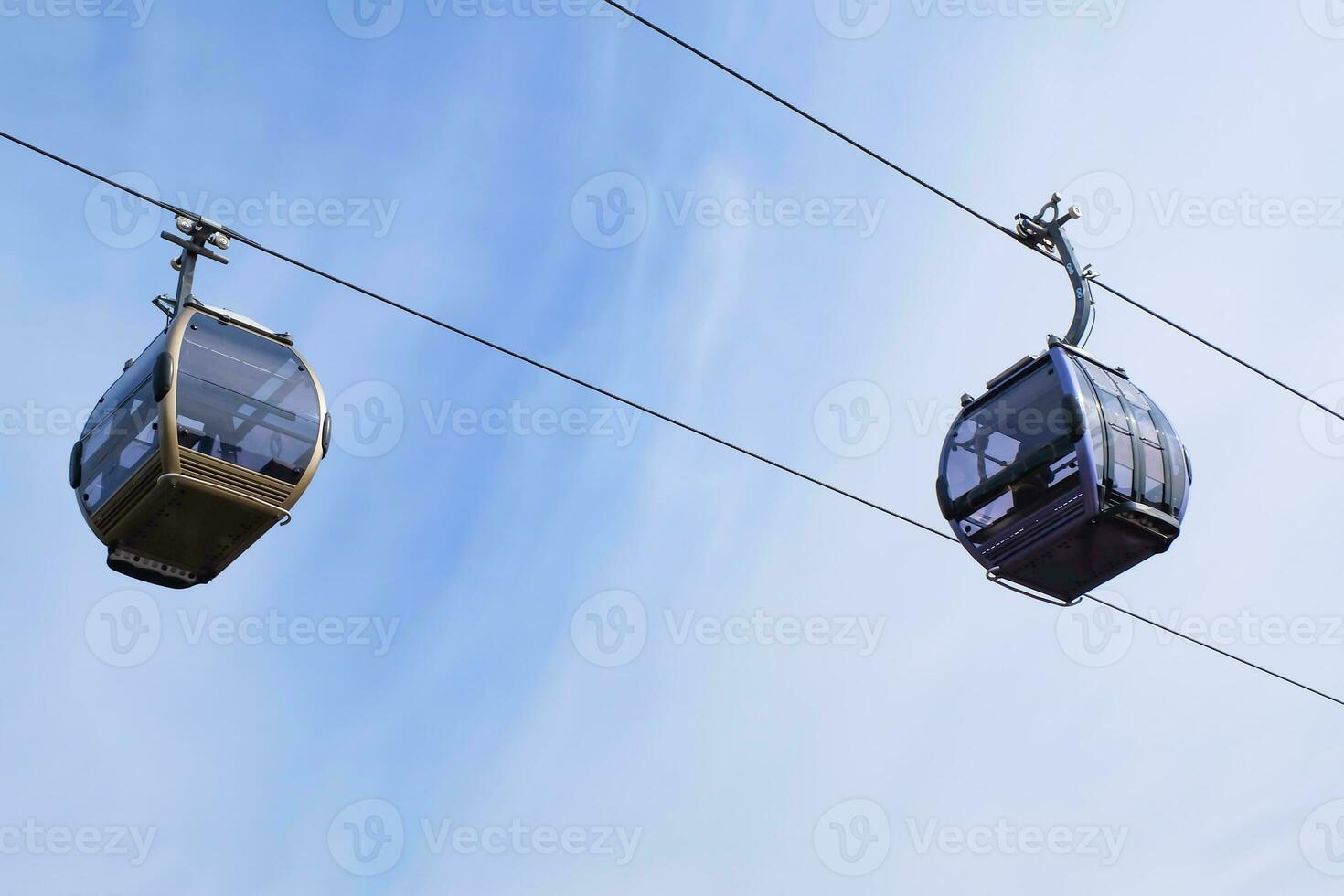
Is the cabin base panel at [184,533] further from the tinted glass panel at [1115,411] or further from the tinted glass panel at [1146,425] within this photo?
the tinted glass panel at [1146,425]

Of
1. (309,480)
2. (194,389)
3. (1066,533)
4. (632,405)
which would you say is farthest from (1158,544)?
(194,389)

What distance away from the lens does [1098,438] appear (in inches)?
561

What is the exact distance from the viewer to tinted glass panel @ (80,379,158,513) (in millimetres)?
12852

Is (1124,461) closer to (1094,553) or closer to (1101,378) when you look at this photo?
(1094,553)

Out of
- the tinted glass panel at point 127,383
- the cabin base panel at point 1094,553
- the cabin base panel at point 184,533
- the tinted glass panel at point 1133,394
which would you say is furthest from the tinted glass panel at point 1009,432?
the tinted glass panel at point 127,383

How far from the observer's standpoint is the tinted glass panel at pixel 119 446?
42.2 feet

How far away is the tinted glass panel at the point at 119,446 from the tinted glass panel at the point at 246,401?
0.97ft

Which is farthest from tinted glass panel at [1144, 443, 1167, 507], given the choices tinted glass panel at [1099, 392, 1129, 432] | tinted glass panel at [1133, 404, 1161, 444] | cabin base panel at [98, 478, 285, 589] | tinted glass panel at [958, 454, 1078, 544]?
cabin base panel at [98, 478, 285, 589]

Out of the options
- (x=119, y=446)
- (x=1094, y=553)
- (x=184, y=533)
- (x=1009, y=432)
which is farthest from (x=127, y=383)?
(x=1094, y=553)

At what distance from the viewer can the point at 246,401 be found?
13.2 meters

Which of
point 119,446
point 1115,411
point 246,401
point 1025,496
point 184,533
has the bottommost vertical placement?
point 184,533

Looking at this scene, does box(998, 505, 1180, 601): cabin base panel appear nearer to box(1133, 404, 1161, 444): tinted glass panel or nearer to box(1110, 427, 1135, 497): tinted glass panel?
box(1110, 427, 1135, 497): tinted glass panel

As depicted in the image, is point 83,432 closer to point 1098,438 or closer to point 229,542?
point 229,542

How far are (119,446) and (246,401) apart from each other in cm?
98
